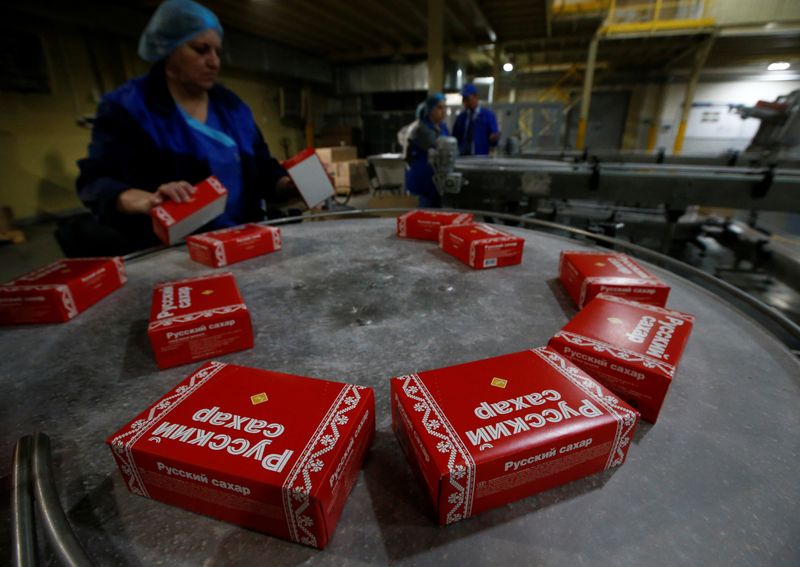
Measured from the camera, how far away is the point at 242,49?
679cm

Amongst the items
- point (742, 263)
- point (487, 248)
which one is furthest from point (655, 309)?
point (742, 263)

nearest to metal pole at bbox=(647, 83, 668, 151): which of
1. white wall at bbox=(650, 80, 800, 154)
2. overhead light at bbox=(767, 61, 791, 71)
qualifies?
white wall at bbox=(650, 80, 800, 154)

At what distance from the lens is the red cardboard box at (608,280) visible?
1.00 meters

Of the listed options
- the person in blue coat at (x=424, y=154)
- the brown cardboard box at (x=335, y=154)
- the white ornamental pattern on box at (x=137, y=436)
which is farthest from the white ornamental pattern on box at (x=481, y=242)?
the brown cardboard box at (x=335, y=154)

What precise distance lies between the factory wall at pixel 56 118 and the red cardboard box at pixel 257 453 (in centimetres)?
585

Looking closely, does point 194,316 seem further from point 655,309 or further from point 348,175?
point 348,175

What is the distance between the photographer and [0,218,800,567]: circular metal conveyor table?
0.48 m

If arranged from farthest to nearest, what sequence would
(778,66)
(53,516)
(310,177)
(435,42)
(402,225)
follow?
(778,66) → (435,42) → (310,177) → (402,225) → (53,516)

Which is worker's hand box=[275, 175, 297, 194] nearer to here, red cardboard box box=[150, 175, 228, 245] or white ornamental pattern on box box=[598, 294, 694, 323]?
red cardboard box box=[150, 175, 228, 245]

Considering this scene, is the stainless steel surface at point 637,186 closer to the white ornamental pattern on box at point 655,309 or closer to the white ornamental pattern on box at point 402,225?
the white ornamental pattern on box at point 402,225

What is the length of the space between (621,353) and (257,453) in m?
0.64

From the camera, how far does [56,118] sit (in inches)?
187

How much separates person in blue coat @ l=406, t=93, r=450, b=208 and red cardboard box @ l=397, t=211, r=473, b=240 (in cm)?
200

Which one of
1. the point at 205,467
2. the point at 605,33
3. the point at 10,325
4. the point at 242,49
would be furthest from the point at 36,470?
the point at 605,33
